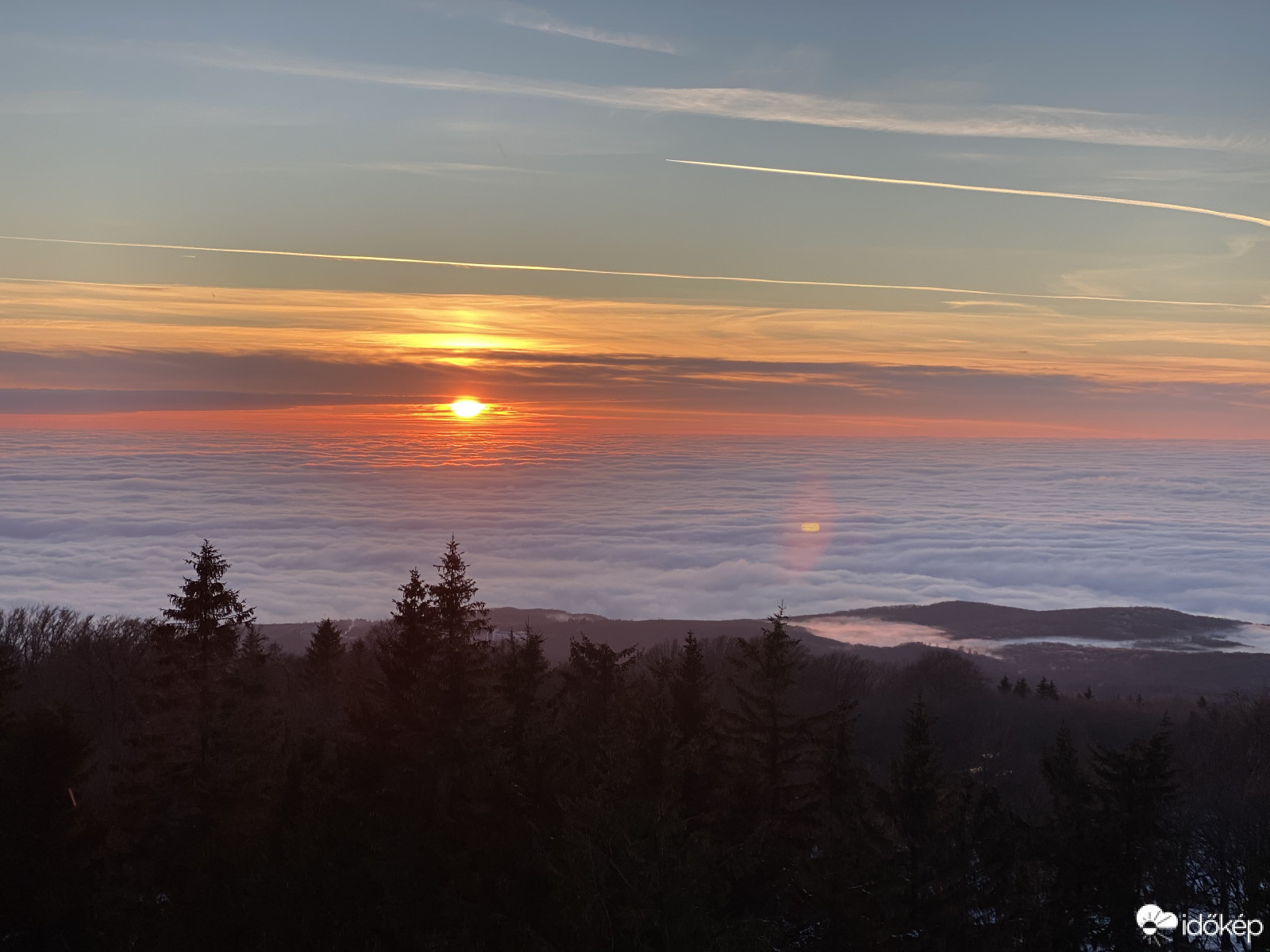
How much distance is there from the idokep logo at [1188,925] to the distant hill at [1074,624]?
6386 inches

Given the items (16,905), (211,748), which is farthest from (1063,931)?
(16,905)

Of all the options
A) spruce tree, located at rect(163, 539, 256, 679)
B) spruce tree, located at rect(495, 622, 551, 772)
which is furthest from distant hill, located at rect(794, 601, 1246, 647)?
spruce tree, located at rect(163, 539, 256, 679)

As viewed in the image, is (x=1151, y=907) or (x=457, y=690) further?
(x=1151, y=907)

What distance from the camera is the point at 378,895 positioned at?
62.5 feet

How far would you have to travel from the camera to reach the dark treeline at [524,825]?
1706 centimetres

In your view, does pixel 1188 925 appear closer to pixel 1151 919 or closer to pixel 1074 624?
pixel 1151 919

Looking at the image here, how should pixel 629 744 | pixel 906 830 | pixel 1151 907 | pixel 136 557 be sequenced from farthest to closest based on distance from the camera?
pixel 136 557 < pixel 1151 907 < pixel 906 830 < pixel 629 744

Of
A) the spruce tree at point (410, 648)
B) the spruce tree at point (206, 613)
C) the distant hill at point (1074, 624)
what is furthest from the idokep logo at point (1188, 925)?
the distant hill at point (1074, 624)

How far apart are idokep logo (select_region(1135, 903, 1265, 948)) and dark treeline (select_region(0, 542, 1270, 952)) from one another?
49cm


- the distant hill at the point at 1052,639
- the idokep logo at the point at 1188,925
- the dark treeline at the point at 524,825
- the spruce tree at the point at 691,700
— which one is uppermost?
the distant hill at the point at 1052,639

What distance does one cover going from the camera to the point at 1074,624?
191250mm

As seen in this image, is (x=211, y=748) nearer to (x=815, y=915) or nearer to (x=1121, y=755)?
(x=815, y=915)

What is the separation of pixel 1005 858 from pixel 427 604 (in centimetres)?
1518

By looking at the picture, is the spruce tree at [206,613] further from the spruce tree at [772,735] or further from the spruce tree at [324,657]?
the spruce tree at [324,657]
